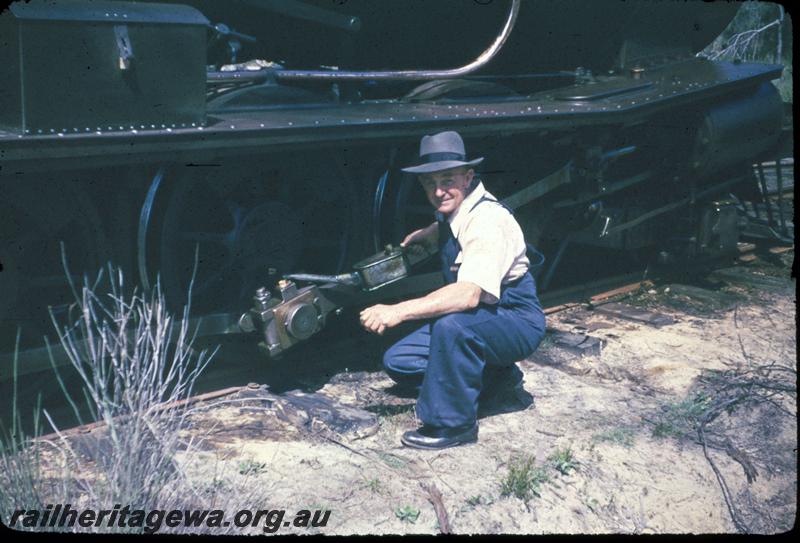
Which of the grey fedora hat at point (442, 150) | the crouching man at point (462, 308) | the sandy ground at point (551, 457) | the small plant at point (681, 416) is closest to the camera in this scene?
the sandy ground at point (551, 457)

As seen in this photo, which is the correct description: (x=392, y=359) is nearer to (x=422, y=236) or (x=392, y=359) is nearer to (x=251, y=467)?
(x=422, y=236)

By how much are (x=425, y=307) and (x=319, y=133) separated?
94 cm

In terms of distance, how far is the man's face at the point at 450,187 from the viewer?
404 centimetres

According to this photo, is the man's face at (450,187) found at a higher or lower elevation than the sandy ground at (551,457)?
higher

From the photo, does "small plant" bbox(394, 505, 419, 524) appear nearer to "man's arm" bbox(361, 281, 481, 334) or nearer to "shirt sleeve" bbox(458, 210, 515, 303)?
"man's arm" bbox(361, 281, 481, 334)

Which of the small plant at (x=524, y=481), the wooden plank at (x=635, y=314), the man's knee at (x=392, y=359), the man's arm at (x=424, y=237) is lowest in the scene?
the wooden plank at (x=635, y=314)

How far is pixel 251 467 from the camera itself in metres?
3.59

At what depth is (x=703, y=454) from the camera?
13.1 ft

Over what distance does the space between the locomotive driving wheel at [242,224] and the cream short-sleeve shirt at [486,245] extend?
86 centimetres

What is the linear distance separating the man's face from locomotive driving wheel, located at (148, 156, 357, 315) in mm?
772

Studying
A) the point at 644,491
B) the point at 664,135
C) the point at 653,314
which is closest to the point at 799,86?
the point at 664,135

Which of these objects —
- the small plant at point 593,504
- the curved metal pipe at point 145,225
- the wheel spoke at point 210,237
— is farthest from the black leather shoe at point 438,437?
the curved metal pipe at point 145,225

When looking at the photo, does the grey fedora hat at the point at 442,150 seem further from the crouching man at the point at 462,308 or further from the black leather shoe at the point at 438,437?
the black leather shoe at the point at 438,437

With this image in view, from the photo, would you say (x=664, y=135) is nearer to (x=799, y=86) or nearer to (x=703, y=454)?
(x=799, y=86)
